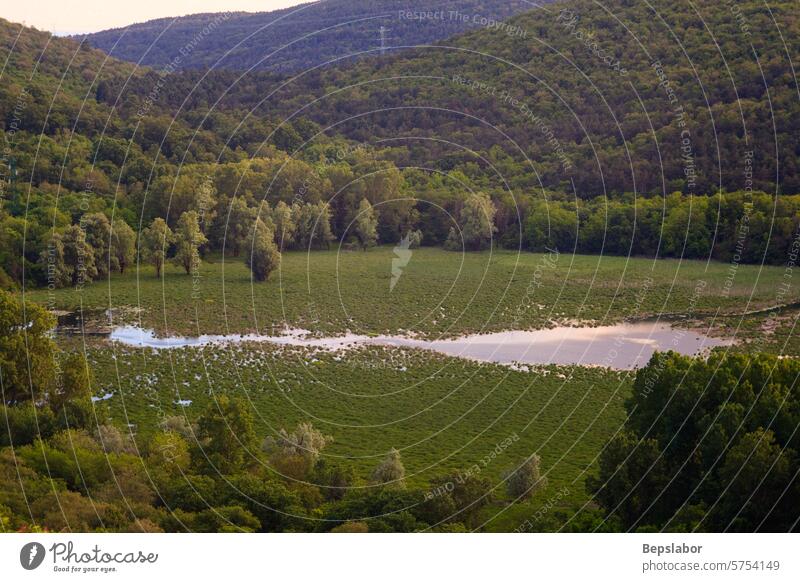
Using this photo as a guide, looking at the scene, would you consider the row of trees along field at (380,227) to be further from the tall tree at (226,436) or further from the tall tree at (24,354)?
the tall tree at (226,436)

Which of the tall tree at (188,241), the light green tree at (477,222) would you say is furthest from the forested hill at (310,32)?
the tall tree at (188,241)

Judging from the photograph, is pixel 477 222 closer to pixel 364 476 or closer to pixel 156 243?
pixel 156 243

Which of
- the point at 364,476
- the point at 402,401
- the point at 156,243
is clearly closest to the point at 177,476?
the point at 364,476

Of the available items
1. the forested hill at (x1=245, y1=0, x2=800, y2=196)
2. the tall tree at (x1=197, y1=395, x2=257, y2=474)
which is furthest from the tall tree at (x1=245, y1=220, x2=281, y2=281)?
the tall tree at (x1=197, y1=395, x2=257, y2=474)

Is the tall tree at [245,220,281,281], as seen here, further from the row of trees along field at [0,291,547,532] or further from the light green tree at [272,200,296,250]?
the row of trees along field at [0,291,547,532]

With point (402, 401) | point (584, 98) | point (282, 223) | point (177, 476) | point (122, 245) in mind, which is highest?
point (584, 98)

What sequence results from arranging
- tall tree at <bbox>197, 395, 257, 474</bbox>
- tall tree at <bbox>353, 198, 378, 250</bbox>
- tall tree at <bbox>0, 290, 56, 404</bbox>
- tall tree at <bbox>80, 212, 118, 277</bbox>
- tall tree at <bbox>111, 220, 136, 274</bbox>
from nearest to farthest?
tall tree at <bbox>197, 395, 257, 474</bbox>, tall tree at <bbox>0, 290, 56, 404</bbox>, tall tree at <bbox>80, 212, 118, 277</bbox>, tall tree at <bbox>111, 220, 136, 274</bbox>, tall tree at <bbox>353, 198, 378, 250</bbox>
